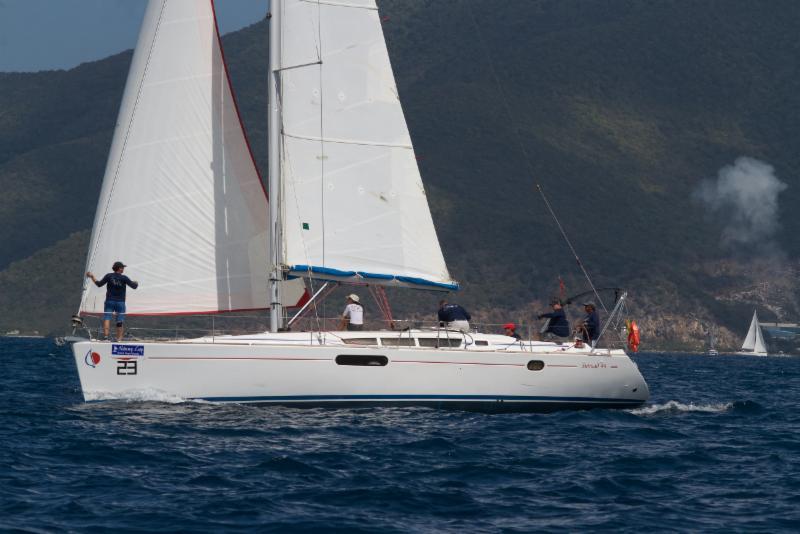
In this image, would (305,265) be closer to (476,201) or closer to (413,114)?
(476,201)

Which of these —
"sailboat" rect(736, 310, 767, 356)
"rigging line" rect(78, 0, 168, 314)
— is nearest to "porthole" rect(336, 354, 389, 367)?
"rigging line" rect(78, 0, 168, 314)

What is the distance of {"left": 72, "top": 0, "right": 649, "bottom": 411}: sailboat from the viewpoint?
76.5 feet

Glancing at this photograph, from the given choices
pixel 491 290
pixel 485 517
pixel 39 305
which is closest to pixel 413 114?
pixel 491 290

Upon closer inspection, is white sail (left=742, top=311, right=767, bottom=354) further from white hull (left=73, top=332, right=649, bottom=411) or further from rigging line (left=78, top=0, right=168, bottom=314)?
rigging line (left=78, top=0, right=168, bottom=314)

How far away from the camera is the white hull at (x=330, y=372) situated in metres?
22.2

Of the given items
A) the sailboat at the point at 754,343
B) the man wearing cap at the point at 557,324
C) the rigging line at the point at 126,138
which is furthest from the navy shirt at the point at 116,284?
the sailboat at the point at 754,343

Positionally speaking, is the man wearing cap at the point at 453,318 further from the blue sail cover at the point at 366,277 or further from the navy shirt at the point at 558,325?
the navy shirt at the point at 558,325

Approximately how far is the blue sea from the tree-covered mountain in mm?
105151

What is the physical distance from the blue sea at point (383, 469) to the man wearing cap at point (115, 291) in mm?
1518

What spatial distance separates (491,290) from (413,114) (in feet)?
146

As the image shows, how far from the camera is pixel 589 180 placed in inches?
6294

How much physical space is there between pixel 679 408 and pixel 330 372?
7.76m

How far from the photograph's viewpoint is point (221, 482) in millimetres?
15766

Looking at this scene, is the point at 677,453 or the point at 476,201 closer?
the point at 677,453
